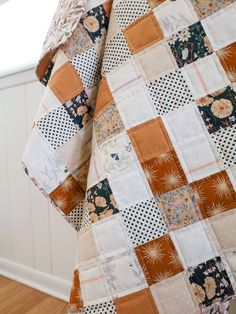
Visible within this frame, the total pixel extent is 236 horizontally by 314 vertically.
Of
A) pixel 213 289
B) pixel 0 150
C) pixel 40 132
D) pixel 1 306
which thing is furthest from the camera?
pixel 0 150

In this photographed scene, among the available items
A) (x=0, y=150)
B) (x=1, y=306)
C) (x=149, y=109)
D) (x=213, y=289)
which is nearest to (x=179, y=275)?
(x=213, y=289)

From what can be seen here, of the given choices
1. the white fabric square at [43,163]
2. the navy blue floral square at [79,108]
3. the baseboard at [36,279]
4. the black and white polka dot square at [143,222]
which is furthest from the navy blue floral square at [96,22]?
the baseboard at [36,279]

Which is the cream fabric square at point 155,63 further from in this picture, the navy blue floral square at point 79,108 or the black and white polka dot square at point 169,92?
the navy blue floral square at point 79,108

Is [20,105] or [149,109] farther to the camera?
[20,105]

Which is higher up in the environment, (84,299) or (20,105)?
(20,105)

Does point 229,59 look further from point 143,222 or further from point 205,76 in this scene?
point 143,222

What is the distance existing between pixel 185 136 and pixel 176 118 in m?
0.03

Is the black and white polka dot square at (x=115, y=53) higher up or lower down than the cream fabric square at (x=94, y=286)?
higher up

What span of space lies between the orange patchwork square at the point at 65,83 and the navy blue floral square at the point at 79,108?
0.01m

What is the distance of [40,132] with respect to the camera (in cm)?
50

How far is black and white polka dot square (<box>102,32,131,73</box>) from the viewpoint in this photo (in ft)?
1.56

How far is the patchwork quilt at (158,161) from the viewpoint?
0.40m

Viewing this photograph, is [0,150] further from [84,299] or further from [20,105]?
[84,299]

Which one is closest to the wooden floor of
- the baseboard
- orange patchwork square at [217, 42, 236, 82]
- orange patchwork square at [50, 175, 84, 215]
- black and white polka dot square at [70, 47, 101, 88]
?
the baseboard
